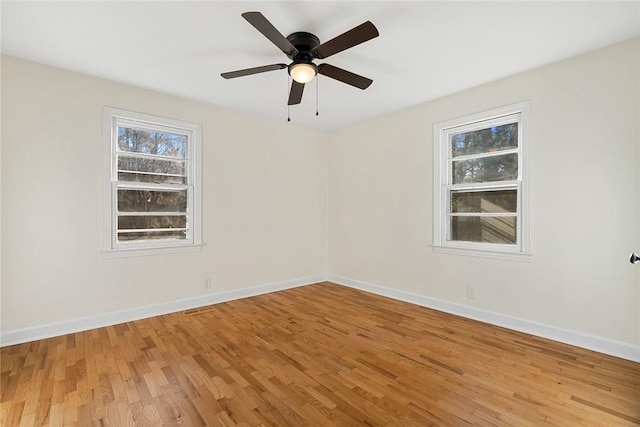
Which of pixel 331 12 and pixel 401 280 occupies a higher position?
pixel 331 12

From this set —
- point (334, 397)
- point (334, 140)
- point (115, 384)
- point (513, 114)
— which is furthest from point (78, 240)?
point (513, 114)

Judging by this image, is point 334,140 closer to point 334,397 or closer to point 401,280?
point 401,280

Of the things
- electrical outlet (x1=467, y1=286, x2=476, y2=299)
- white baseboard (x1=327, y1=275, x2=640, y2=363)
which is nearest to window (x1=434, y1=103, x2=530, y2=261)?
electrical outlet (x1=467, y1=286, x2=476, y2=299)

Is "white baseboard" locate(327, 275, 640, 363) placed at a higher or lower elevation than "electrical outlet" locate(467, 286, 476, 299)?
lower

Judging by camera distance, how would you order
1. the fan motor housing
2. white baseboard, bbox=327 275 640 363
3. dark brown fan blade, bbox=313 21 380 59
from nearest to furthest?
1. dark brown fan blade, bbox=313 21 380 59
2. the fan motor housing
3. white baseboard, bbox=327 275 640 363

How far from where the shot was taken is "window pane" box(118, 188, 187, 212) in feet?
11.5

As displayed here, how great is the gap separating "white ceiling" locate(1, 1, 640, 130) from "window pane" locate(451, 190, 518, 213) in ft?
3.99

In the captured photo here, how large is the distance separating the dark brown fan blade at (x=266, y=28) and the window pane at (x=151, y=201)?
2458 mm

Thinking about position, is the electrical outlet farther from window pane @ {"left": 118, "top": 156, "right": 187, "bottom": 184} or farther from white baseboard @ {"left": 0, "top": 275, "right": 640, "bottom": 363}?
window pane @ {"left": 118, "top": 156, "right": 187, "bottom": 184}

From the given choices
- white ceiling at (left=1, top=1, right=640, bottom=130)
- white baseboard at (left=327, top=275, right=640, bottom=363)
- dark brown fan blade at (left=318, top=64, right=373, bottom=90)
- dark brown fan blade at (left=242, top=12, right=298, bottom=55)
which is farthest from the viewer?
white baseboard at (left=327, top=275, right=640, bottom=363)

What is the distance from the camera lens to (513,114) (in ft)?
10.6

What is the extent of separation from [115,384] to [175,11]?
266cm

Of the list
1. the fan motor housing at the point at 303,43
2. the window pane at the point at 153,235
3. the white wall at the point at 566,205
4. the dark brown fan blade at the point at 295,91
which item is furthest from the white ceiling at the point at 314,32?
the window pane at the point at 153,235

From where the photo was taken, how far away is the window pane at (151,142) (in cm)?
350
